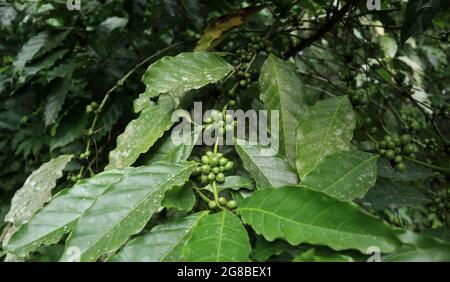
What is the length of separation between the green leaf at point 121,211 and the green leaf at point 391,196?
1.73ft

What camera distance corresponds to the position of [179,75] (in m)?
1.01

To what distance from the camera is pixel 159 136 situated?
96cm

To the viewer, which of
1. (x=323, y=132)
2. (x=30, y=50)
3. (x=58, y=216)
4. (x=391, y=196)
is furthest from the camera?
(x=30, y=50)

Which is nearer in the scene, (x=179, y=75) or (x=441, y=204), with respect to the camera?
(x=179, y=75)

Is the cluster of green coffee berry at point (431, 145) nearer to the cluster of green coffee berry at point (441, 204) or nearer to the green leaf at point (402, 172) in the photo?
the cluster of green coffee berry at point (441, 204)


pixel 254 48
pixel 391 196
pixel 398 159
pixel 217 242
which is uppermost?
pixel 254 48

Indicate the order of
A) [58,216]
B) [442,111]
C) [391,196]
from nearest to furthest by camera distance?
[58,216]
[391,196]
[442,111]

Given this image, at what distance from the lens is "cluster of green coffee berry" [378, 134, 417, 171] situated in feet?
3.28

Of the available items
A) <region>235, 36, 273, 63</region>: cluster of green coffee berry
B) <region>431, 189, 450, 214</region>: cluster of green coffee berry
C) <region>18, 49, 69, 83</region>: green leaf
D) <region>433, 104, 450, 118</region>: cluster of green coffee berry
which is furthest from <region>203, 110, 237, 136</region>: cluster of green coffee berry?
<region>18, 49, 69, 83</region>: green leaf

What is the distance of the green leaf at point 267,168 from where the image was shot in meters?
0.86

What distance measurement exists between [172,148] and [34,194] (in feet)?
1.40

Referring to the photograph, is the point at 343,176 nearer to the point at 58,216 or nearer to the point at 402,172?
the point at 402,172

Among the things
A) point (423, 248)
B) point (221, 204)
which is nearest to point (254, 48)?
point (221, 204)

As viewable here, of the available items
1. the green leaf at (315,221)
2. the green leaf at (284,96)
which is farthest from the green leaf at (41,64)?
the green leaf at (315,221)
